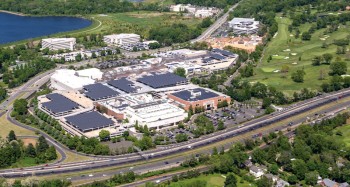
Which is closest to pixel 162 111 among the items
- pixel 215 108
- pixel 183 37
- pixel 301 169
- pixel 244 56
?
pixel 215 108

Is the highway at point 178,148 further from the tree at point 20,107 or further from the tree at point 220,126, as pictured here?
the tree at point 20,107

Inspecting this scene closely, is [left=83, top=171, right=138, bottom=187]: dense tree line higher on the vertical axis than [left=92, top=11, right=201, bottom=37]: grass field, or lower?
lower

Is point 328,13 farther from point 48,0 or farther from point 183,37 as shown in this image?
point 48,0

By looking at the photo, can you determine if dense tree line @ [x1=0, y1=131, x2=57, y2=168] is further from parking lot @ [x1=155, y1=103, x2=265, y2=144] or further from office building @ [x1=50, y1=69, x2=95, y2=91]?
office building @ [x1=50, y1=69, x2=95, y2=91]

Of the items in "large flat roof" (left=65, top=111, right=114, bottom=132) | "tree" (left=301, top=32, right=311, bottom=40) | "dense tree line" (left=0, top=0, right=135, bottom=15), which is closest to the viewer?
"large flat roof" (left=65, top=111, right=114, bottom=132)

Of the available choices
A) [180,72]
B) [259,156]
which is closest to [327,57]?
[180,72]

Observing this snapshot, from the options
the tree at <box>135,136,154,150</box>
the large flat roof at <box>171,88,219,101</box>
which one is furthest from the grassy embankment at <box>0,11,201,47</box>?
the tree at <box>135,136,154,150</box>
